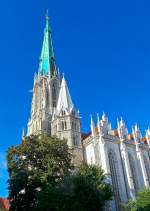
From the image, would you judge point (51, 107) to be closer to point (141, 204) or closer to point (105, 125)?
point (105, 125)

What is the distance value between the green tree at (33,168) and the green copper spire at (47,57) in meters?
35.4

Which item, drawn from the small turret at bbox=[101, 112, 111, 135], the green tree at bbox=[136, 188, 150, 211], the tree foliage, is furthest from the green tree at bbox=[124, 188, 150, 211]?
the small turret at bbox=[101, 112, 111, 135]

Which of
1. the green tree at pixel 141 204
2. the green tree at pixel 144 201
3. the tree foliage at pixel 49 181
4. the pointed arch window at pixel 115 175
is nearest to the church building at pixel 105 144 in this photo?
the pointed arch window at pixel 115 175

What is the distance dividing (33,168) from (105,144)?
17404mm

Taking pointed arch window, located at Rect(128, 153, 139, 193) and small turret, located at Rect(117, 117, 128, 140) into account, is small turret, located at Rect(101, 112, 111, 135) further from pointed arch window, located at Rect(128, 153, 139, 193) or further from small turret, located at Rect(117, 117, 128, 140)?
pointed arch window, located at Rect(128, 153, 139, 193)

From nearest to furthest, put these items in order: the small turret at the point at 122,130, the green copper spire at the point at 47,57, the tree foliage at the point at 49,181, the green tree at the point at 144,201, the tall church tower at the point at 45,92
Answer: the tree foliage at the point at 49,181
the green tree at the point at 144,201
the small turret at the point at 122,130
the tall church tower at the point at 45,92
the green copper spire at the point at 47,57

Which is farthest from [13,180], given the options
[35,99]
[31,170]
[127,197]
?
[35,99]

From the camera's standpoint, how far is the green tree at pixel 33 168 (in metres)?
32.1

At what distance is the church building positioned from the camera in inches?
1842

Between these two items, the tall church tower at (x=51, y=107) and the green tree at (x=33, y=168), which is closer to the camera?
the green tree at (x=33, y=168)

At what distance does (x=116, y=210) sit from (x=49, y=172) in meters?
16.3

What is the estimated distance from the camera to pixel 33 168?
1352 inches

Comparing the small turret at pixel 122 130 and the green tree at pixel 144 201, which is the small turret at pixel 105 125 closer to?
the small turret at pixel 122 130

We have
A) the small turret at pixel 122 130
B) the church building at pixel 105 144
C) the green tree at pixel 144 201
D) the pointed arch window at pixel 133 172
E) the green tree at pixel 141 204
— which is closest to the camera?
the green tree at pixel 144 201
